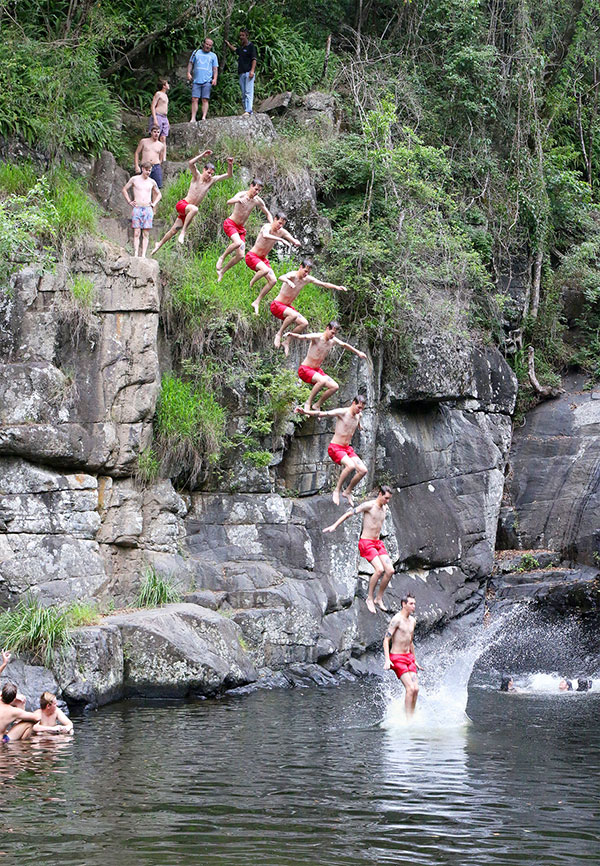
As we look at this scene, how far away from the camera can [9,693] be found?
12281mm

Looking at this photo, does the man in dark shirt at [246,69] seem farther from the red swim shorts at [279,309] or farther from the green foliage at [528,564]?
the green foliage at [528,564]

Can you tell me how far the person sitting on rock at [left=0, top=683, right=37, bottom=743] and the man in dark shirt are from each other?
13.9m

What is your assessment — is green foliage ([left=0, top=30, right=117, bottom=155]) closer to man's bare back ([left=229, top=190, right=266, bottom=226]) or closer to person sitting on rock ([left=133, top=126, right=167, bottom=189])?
person sitting on rock ([left=133, top=126, right=167, bottom=189])

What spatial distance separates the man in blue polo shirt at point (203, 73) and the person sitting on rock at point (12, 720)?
13427 millimetres

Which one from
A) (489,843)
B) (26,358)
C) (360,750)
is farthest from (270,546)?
(489,843)

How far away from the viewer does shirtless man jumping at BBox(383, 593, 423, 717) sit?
1362 centimetres

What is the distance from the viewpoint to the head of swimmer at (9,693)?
12.2 meters

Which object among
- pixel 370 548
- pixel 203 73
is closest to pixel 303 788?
pixel 370 548

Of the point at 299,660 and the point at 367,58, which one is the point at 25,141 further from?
the point at 299,660

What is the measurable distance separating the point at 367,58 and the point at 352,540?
11.7m

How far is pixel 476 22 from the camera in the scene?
24125 millimetres

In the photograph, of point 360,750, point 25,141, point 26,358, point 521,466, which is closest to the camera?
point 360,750

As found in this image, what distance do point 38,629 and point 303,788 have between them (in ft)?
19.1

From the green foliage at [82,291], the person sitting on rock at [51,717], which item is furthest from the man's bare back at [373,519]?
the green foliage at [82,291]
